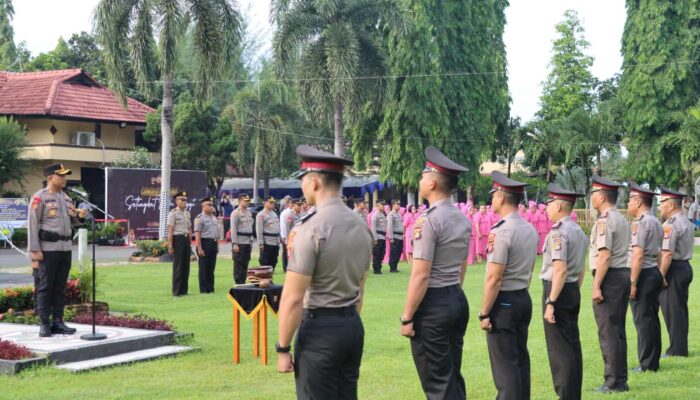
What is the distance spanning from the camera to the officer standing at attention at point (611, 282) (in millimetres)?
8164

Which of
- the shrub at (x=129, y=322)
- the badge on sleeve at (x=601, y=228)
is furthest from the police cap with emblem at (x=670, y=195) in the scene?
the shrub at (x=129, y=322)

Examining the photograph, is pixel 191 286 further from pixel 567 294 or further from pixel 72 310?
pixel 567 294

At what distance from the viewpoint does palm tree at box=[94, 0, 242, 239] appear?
85.0 ft

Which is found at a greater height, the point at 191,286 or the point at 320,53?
the point at 320,53

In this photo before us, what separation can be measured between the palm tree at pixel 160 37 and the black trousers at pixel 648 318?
62.4 feet

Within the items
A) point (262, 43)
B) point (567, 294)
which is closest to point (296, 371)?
point (567, 294)

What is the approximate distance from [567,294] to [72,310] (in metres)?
7.10

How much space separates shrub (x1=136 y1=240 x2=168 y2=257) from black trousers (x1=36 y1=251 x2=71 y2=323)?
14721mm

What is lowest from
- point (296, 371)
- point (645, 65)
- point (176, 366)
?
point (176, 366)

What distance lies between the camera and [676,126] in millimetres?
43531

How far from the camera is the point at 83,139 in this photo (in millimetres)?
40312

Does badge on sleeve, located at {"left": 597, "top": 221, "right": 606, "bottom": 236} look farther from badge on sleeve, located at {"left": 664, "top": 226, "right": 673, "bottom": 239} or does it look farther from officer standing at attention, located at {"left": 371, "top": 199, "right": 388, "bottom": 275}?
officer standing at attention, located at {"left": 371, "top": 199, "right": 388, "bottom": 275}

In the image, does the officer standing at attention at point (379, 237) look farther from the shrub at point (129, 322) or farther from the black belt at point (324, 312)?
the black belt at point (324, 312)

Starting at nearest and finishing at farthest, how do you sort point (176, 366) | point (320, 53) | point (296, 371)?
1. point (296, 371)
2. point (176, 366)
3. point (320, 53)
